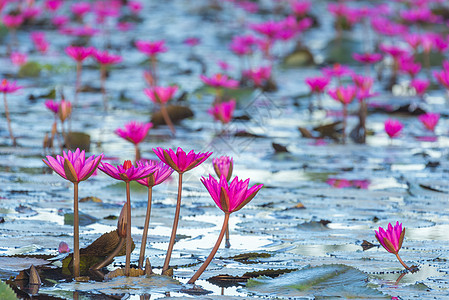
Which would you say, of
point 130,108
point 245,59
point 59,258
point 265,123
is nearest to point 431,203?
point 59,258

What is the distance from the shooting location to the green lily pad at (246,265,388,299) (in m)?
1.90

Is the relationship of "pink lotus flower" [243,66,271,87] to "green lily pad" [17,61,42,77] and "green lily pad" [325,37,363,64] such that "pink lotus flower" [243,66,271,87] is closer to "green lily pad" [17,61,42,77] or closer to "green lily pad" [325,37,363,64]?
"green lily pad" [17,61,42,77]

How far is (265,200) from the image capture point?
312 centimetres

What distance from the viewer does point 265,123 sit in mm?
5250

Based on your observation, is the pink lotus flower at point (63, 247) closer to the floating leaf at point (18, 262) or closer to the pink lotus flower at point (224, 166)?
the floating leaf at point (18, 262)

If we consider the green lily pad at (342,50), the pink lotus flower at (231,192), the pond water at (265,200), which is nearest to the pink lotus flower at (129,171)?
the pink lotus flower at (231,192)

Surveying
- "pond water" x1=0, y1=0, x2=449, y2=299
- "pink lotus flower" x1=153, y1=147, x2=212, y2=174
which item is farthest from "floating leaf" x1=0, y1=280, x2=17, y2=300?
"pink lotus flower" x1=153, y1=147, x2=212, y2=174

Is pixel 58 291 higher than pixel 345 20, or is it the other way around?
pixel 345 20

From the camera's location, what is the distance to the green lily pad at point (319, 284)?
190cm


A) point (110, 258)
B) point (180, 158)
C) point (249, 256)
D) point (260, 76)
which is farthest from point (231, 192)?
point (260, 76)

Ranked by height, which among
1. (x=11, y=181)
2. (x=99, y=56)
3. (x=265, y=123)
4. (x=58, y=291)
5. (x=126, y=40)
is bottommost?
(x=58, y=291)

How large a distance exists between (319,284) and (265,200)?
1169 mm

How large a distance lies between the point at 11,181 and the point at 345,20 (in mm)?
7306

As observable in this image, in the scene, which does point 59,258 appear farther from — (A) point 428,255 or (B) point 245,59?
(B) point 245,59
